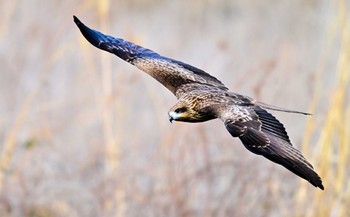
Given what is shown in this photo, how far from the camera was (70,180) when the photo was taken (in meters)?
6.62

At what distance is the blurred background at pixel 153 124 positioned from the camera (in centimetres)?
547

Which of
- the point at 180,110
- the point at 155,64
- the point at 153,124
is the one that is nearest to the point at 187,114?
the point at 180,110

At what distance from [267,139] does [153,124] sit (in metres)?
3.64

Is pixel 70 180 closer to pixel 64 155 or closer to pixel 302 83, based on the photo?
pixel 64 155

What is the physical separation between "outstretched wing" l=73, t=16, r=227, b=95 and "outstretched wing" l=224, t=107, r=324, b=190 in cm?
45

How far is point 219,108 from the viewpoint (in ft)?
13.3

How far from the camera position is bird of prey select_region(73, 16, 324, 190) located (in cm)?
373

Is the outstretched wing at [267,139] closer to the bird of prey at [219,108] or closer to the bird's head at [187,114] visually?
the bird of prey at [219,108]

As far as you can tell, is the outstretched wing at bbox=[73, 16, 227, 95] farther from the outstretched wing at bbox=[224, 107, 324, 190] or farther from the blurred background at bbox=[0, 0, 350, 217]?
the blurred background at bbox=[0, 0, 350, 217]

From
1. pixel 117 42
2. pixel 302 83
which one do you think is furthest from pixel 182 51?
pixel 117 42

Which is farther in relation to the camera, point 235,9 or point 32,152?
point 235,9

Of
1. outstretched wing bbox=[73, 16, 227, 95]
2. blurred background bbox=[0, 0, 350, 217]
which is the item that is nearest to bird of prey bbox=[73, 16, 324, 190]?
outstretched wing bbox=[73, 16, 227, 95]

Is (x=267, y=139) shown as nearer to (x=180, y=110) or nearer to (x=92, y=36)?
(x=180, y=110)

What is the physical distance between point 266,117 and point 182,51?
14.8ft
